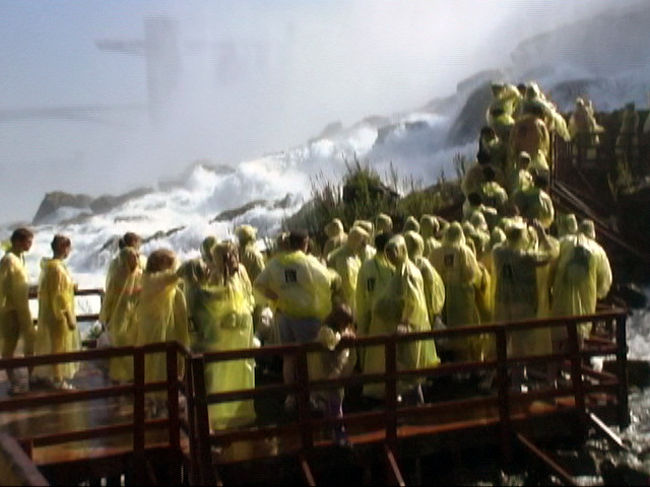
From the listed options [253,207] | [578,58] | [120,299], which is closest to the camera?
[120,299]

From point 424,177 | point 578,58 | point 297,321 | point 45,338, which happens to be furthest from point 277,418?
point 578,58

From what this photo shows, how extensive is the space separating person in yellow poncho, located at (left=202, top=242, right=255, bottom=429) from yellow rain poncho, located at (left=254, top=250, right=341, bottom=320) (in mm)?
265

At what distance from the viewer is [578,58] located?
37.8 m

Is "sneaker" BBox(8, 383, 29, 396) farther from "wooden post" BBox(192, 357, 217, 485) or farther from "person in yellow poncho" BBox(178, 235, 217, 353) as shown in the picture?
"wooden post" BBox(192, 357, 217, 485)

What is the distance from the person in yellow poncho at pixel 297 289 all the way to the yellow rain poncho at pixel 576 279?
7.26ft

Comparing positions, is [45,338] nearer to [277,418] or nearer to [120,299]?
[120,299]

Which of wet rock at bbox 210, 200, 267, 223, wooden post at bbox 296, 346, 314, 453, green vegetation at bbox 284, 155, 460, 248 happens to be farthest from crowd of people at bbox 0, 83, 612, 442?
wet rock at bbox 210, 200, 267, 223

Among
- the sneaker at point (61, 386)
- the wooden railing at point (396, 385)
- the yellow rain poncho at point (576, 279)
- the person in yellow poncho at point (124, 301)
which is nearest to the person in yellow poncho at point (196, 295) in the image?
the wooden railing at point (396, 385)

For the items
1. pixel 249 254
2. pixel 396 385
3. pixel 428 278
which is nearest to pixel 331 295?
pixel 396 385

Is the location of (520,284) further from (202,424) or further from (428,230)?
(202,424)

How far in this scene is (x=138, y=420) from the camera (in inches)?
285

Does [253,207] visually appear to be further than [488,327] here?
Yes

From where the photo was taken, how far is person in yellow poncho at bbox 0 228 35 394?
29.0ft

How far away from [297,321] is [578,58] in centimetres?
3228
